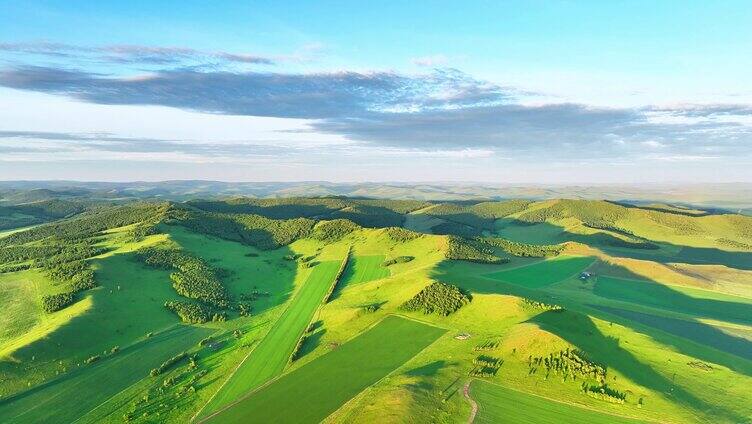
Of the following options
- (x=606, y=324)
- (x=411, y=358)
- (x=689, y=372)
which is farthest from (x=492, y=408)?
(x=606, y=324)

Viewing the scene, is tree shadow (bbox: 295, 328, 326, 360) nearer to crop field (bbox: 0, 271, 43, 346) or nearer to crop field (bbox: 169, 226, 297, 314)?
crop field (bbox: 169, 226, 297, 314)

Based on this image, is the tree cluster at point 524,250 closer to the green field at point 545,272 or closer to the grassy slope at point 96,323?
the green field at point 545,272

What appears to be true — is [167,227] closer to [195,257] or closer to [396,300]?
[195,257]

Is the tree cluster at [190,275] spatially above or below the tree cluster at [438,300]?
below

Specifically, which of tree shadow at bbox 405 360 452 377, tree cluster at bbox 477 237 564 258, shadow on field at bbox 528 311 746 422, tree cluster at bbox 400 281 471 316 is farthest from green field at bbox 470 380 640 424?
tree cluster at bbox 477 237 564 258

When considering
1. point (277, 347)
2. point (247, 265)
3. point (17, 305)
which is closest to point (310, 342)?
point (277, 347)

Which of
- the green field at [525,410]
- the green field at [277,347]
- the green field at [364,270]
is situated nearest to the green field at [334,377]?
the green field at [277,347]
